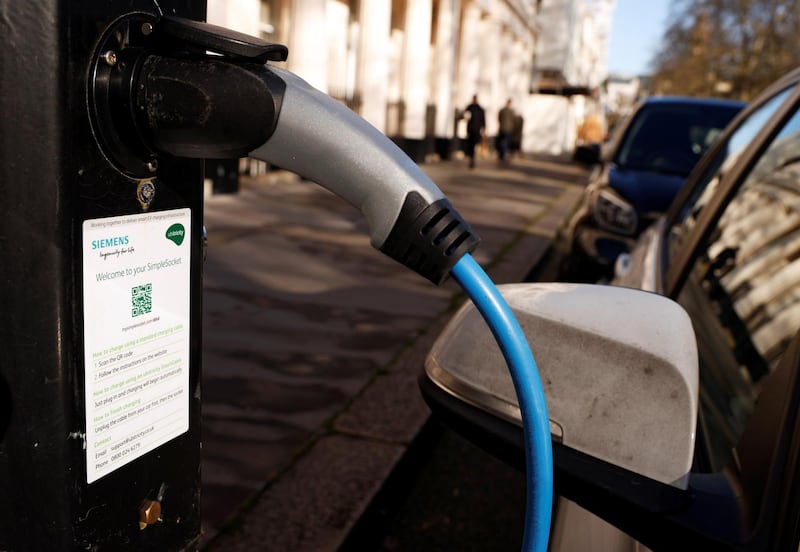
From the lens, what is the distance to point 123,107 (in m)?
0.79

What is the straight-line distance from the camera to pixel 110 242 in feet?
A: 2.72

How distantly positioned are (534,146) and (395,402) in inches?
1605

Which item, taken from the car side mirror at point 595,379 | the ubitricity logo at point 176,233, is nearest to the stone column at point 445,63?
the car side mirror at point 595,379

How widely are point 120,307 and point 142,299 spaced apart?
3 cm

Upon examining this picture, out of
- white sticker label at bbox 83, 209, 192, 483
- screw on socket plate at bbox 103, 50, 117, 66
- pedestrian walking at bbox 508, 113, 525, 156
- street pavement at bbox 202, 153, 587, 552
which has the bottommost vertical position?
street pavement at bbox 202, 153, 587, 552

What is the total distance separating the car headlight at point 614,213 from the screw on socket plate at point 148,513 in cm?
476

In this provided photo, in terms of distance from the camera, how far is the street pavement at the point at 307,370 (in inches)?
113

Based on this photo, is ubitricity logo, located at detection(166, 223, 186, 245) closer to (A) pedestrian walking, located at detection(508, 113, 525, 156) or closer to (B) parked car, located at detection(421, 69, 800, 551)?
(B) parked car, located at detection(421, 69, 800, 551)

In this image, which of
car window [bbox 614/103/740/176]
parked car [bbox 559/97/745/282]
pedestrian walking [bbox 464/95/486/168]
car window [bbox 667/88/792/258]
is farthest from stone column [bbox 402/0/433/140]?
car window [bbox 667/88/792/258]

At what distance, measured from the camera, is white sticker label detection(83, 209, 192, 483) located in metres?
0.82

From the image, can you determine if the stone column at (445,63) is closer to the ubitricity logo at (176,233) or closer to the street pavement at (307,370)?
the street pavement at (307,370)

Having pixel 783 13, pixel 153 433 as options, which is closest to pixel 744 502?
pixel 153 433

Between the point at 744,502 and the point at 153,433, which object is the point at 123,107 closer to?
the point at 153,433

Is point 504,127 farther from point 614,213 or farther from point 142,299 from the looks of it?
point 142,299
